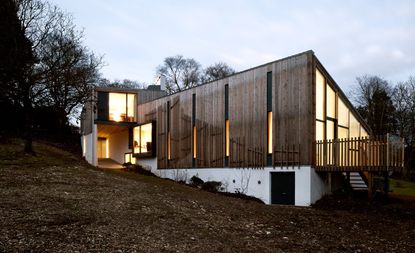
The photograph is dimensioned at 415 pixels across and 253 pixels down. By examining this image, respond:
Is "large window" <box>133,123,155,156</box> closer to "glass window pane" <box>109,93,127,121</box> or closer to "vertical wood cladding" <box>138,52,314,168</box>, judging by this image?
"vertical wood cladding" <box>138,52,314,168</box>

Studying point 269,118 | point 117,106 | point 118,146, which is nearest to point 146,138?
point 117,106

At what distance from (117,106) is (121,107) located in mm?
355

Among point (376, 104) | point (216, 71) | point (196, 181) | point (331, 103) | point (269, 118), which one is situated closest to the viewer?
point (331, 103)

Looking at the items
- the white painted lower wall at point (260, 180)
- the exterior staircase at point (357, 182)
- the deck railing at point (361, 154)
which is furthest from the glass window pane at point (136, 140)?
the deck railing at point (361, 154)

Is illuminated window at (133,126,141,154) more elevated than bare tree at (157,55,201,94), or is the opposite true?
bare tree at (157,55,201,94)

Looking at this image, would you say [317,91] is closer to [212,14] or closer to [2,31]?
[2,31]

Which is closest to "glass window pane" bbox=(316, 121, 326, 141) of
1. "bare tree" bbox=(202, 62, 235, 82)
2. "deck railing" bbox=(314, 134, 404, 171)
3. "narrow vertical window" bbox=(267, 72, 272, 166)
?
"deck railing" bbox=(314, 134, 404, 171)

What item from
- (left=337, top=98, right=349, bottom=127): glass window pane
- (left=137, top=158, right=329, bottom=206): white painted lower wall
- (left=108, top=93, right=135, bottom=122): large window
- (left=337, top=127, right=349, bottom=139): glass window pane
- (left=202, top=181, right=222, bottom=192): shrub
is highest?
(left=108, top=93, right=135, bottom=122): large window

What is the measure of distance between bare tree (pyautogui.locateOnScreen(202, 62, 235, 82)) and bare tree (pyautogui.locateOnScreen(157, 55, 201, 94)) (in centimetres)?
94

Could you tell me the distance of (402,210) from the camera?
14.4 meters

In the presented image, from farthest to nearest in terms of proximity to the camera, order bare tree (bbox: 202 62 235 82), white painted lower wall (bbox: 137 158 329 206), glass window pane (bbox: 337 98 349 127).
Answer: bare tree (bbox: 202 62 235 82) → glass window pane (bbox: 337 98 349 127) → white painted lower wall (bbox: 137 158 329 206)

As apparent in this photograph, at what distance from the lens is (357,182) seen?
705 inches

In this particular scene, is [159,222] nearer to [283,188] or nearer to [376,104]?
[283,188]

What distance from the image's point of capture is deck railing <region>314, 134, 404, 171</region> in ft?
46.8
